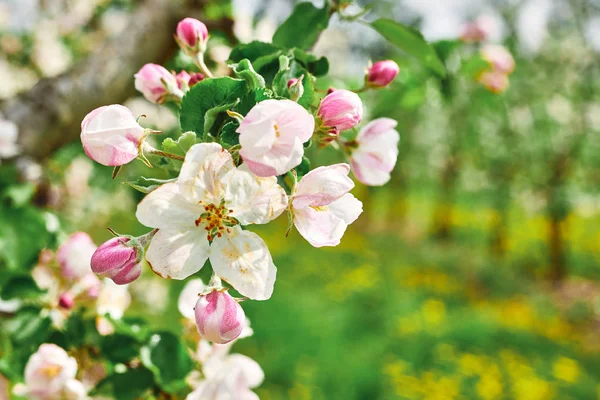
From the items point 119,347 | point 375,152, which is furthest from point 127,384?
point 375,152

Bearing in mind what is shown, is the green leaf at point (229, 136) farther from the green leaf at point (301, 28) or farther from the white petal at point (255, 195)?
the green leaf at point (301, 28)

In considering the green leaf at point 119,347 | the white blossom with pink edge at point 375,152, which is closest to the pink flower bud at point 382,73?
the white blossom with pink edge at point 375,152

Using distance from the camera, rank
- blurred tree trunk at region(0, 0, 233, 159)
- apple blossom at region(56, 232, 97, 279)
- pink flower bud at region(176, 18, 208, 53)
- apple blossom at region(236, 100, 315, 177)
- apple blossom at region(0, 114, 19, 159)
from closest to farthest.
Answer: apple blossom at region(236, 100, 315, 177), pink flower bud at region(176, 18, 208, 53), apple blossom at region(56, 232, 97, 279), apple blossom at region(0, 114, 19, 159), blurred tree trunk at region(0, 0, 233, 159)

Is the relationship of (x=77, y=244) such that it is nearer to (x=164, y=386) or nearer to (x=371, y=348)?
(x=164, y=386)

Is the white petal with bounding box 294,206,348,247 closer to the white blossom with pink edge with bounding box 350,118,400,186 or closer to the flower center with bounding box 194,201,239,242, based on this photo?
the flower center with bounding box 194,201,239,242

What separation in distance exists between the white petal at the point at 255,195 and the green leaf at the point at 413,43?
462 mm

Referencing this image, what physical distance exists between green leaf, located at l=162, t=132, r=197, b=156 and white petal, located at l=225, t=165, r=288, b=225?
61mm

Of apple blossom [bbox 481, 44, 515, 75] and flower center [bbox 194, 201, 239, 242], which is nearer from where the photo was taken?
flower center [bbox 194, 201, 239, 242]

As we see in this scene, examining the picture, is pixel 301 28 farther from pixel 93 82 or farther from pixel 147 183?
pixel 93 82

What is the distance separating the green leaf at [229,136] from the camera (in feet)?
1.86

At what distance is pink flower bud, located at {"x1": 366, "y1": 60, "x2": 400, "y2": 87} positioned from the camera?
0.81 metres

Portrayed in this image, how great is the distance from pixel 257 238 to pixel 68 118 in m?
1.06

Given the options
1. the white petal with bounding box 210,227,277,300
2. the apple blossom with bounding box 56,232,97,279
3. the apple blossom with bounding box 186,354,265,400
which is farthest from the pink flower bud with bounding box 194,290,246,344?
→ the apple blossom with bounding box 56,232,97,279

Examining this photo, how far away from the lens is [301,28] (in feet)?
2.81
